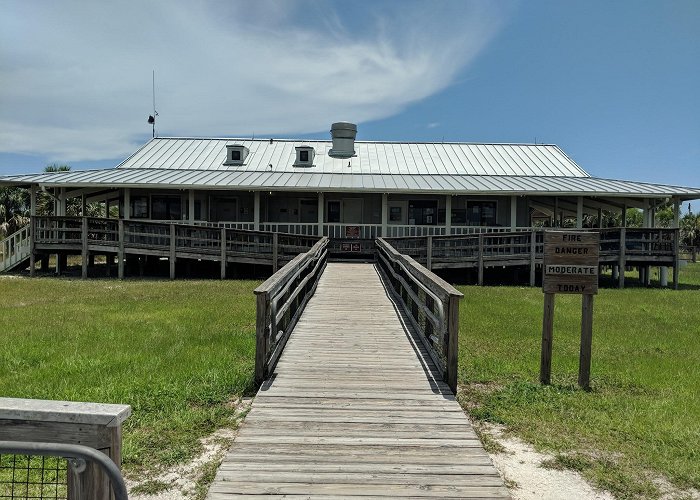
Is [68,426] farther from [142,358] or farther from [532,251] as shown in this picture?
[532,251]

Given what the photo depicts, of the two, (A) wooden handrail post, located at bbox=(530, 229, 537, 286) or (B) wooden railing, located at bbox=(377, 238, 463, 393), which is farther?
(A) wooden handrail post, located at bbox=(530, 229, 537, 286)

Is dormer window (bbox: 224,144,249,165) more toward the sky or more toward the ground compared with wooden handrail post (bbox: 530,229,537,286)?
more toward the sky

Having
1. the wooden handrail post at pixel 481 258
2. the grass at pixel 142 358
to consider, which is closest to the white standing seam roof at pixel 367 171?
the wooden handrail post at pixel 481 258

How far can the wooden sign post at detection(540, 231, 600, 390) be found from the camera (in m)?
6.70

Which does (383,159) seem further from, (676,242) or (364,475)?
(364,475)

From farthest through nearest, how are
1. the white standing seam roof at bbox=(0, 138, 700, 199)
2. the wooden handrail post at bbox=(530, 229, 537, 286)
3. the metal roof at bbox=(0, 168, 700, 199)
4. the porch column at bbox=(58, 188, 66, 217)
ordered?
the porch column at bbox=(58, 188, 66, 217)
the white standing seam roof at bbox=(0, 138, 700, 199)
the metal roof at bbox=(0, 168, 700, 199)
the wooden handrail post at bbox=(530, 229, 537, 286)

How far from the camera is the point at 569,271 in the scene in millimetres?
6758

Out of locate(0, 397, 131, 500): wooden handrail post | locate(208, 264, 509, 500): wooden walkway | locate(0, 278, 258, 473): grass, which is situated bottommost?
locate(0, 278, 258, 473): grass

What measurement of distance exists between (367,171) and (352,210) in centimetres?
319

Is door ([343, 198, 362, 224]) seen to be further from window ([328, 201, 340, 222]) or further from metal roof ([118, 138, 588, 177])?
metal roof ([118, 138, 588, 177])

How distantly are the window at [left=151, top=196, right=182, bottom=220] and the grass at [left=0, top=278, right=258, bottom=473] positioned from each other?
1183 centimetres

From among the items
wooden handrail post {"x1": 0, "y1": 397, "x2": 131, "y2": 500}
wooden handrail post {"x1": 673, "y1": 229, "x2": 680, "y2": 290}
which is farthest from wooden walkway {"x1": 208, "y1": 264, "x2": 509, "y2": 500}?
wooden handrail post {"x1": 673, "y1": 229, "x2": 680, "y2": 290}

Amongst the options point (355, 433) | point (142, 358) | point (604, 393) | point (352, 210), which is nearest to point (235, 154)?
point (352, 210)

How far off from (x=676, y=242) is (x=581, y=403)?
17.3m
